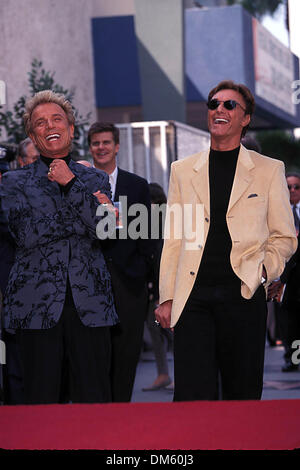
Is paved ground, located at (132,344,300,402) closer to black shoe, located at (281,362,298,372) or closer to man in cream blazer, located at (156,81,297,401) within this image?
black shoe, located at (281,362,298,372)

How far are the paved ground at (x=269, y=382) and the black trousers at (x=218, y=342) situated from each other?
389 centimetres

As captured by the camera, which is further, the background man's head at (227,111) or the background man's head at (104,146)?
the background man's head at (104,146)

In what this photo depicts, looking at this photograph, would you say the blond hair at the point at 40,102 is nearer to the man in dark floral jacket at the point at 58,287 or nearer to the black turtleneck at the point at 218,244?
the man in dark floral jacket at the point at 58,287

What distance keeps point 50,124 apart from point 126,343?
244 cm

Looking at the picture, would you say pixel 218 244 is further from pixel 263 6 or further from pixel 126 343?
pixel 263 6

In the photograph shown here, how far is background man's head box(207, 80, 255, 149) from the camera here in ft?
15.2

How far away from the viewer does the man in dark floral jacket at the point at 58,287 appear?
14.2ft

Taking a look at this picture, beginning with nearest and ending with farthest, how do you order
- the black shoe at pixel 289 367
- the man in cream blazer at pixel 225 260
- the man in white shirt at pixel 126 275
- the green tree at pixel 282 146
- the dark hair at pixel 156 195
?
the man in cream blazer at pixel 225 260, the man in white shirt at pixel 126 275, the dark hair at pixel 156 195, the black shoe at pixel 289 367, the green tree at pixel 282 146

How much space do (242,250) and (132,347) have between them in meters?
2.31

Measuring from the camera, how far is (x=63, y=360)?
4395 mm

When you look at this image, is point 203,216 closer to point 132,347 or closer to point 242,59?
point 132,347

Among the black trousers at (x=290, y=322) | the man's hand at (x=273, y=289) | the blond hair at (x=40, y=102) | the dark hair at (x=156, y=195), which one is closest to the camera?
the blond hair at (x=40, y=102)

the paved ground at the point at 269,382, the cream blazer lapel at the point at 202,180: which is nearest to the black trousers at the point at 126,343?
the cream blazer lapel at the point at 202,180
